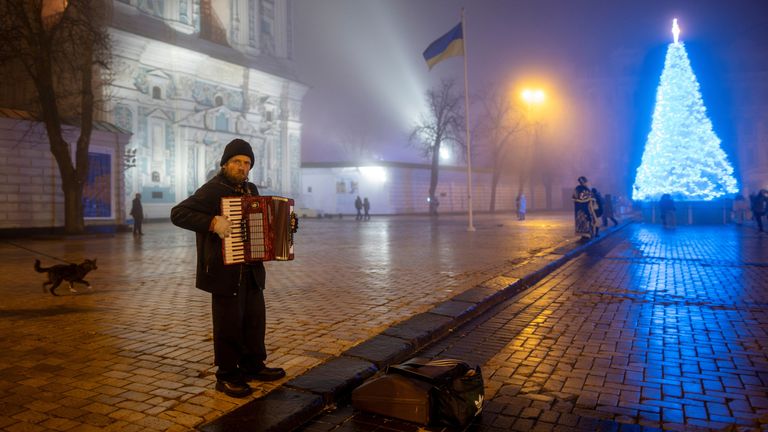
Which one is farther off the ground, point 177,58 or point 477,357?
→ point 177,58

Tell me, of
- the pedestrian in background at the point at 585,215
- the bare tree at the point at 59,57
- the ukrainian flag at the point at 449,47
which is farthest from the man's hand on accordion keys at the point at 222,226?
the bare tree at the point at 59,57

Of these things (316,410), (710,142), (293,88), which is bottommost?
(316,410)

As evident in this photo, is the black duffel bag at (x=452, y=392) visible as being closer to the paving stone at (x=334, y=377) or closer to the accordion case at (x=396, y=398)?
the accordion case at (x=396, y=398)

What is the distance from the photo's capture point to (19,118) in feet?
75.0

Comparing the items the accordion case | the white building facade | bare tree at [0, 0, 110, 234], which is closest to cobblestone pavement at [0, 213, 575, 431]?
the accordion case

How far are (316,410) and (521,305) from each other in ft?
14.5

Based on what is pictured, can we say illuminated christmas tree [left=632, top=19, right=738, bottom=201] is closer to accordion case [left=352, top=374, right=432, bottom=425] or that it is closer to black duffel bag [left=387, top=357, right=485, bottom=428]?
black duffel bag [left=387, top=357, right=485, bottom=428]

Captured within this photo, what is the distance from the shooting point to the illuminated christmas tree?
94.0 feet

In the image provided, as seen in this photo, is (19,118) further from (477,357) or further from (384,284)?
(477,357)

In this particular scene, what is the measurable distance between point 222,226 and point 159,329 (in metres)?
2.74

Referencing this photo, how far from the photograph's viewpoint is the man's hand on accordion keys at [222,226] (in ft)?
11.9

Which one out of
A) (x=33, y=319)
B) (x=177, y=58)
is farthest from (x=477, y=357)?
(x=177, y=58)

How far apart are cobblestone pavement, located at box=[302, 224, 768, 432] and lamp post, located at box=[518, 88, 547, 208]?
27.5 metres

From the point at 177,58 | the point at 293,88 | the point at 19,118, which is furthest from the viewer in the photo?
the point at 293,88
